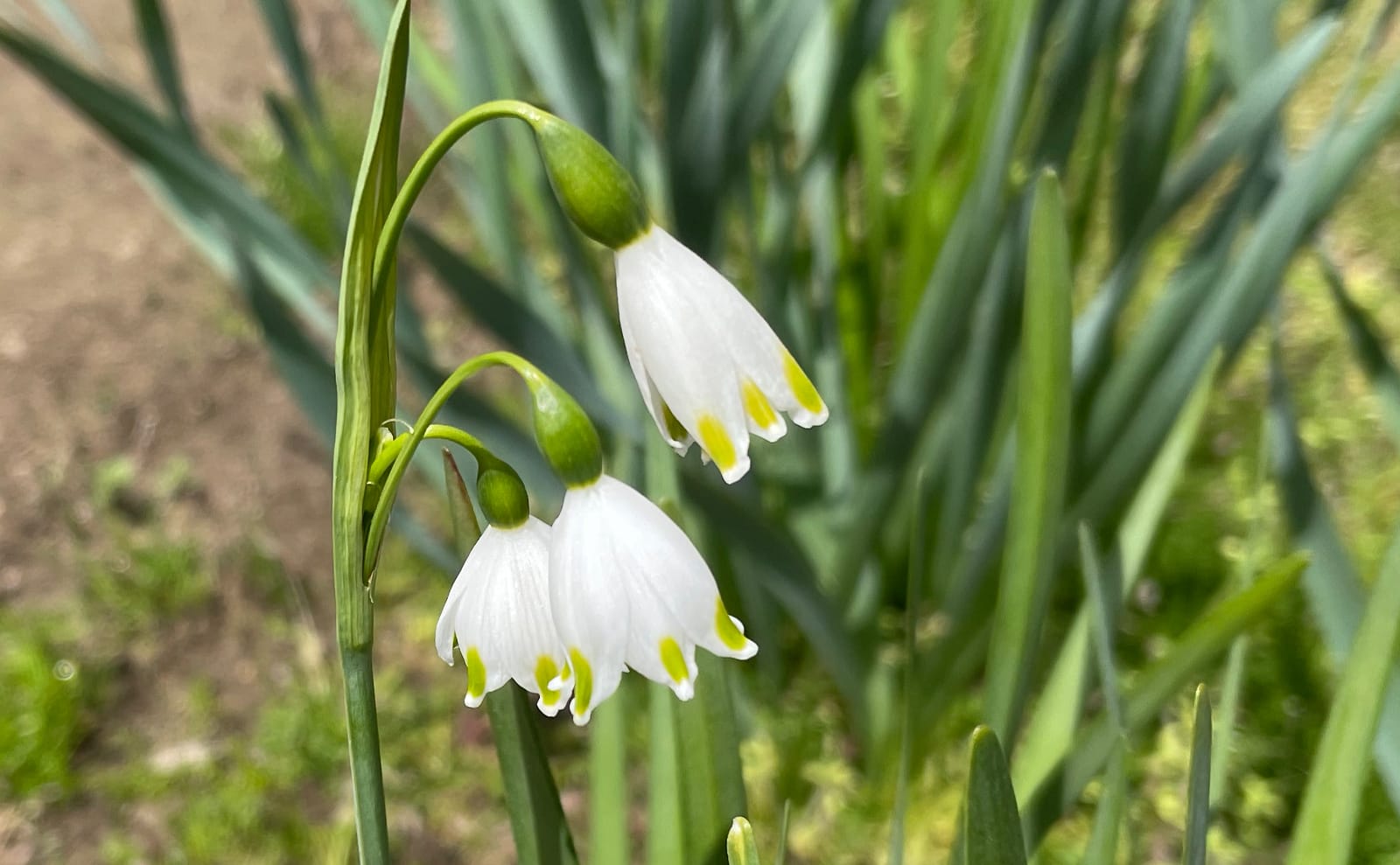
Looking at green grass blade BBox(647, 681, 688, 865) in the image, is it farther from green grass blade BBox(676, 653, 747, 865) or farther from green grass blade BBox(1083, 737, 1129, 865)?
green grass blade BBox(1083, 737, 1129, 865)

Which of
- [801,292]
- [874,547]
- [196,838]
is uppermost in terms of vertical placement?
[801,292]

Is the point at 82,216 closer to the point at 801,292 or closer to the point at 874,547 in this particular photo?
the point at 801,292

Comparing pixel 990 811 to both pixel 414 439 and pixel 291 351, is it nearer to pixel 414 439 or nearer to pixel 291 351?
pixel 414 439

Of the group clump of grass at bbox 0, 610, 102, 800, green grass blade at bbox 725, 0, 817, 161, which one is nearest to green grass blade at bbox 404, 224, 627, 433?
green grass blade at bbox 725, 0, 817, 161

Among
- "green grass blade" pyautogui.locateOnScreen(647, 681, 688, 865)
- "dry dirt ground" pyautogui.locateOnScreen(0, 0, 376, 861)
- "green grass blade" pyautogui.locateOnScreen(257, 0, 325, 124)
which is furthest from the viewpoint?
"dry dirt ground" pyautogui.locateOnScreen(0, 0, 376, 861)

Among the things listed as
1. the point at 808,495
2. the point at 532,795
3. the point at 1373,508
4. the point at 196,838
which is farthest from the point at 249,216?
the point at 1373,508

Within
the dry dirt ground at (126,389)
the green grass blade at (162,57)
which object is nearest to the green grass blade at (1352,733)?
the green grass blade at (162,57)

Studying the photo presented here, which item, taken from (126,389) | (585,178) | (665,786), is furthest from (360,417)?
(126,389)

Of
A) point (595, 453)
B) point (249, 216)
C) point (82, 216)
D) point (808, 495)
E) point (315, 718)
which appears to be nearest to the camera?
point (595, 453)
